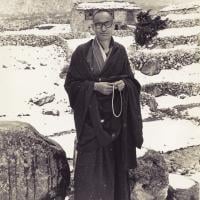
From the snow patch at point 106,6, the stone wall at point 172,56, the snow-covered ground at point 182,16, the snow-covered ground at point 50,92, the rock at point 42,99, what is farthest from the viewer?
the snow patch at point 106,6

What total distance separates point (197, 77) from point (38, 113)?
9069 millimetres

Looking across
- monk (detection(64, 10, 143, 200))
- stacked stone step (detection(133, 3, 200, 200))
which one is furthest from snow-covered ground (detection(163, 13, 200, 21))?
monk (detection(64, 10, 143, 200))

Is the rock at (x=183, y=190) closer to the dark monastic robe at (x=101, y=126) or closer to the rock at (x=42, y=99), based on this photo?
the dark monastic robe at (x=101, y=126)

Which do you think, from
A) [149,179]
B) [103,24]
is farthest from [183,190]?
[103,24]

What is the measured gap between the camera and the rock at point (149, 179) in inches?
246

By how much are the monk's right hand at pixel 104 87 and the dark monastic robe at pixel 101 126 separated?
0.19 feet

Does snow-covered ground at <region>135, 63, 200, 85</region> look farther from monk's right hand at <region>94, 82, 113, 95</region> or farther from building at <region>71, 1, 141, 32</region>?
monk's right hand at <region>94, 82, 113, 95</region>

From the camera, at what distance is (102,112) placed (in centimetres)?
487

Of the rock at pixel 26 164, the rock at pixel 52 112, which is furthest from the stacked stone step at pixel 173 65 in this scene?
the rock at pixel 26 164

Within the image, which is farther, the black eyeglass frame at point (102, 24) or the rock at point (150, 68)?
the rock at point (150, 68)

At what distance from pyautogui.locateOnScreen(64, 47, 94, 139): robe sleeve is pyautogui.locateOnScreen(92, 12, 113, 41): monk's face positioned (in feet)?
1.05

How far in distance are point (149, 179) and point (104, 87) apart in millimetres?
2149

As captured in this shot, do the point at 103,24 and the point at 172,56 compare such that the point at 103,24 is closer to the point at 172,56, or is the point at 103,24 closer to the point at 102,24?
the point at 102,24

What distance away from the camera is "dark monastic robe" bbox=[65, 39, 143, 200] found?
15.8 feet
